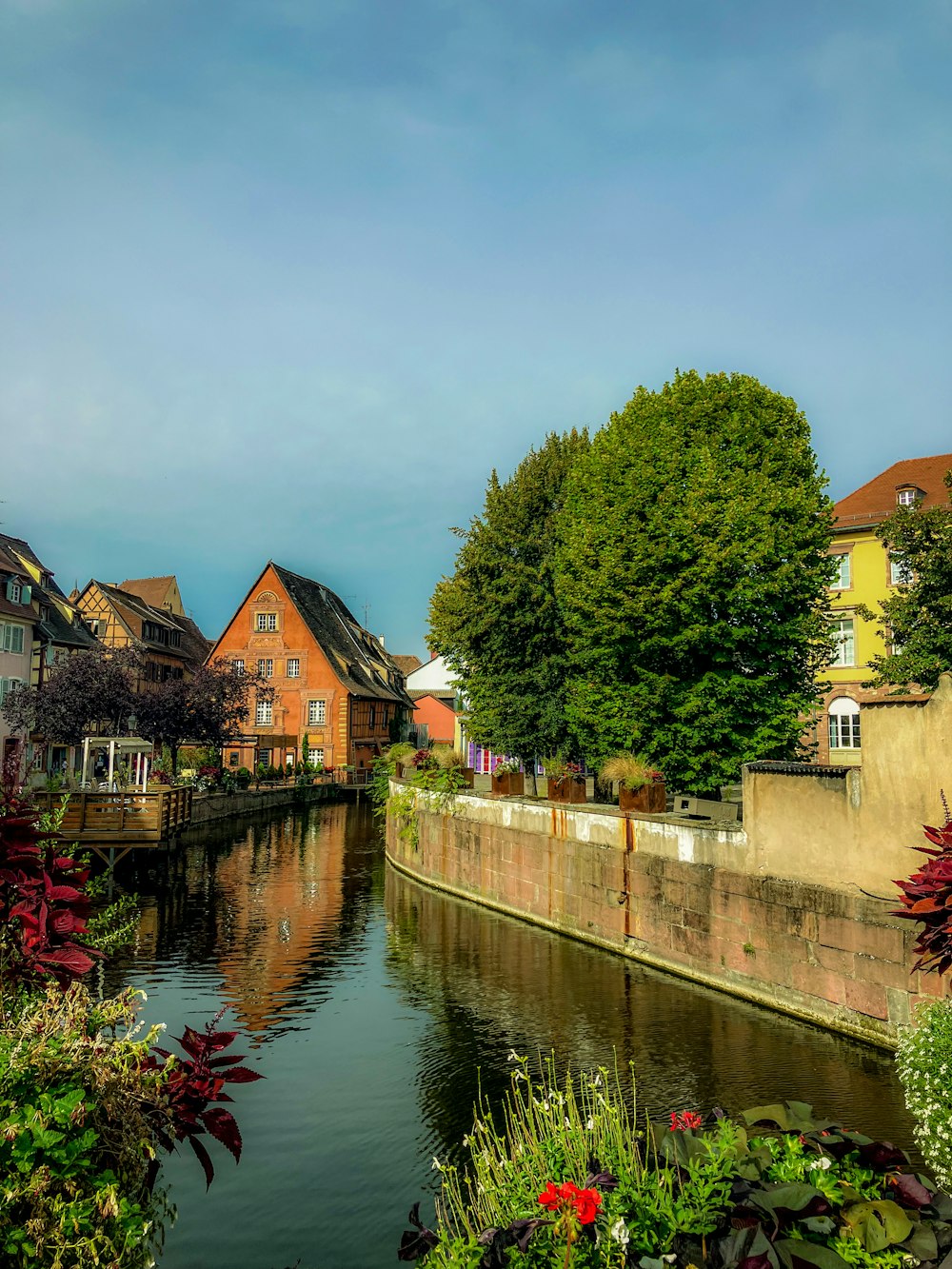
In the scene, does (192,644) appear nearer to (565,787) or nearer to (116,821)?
(116,821)

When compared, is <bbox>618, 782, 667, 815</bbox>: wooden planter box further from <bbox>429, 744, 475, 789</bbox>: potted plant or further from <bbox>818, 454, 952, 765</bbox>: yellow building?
<bbox>818, 454, 952, 765</bbox>: yellow building

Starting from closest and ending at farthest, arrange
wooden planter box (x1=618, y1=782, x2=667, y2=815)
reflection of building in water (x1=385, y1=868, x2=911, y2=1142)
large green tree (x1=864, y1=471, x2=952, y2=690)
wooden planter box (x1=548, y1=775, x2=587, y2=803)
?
reflection of building in water (x1=385, y1=868, x2=911, y2=1142), wooden planter box (x1=618, y1=782, x2=667, y2=815), wooden planter box (x1=548, y1=775, x2=587, y2=803), large green tree (x1=864, y1=471, x2=952, y2=690)

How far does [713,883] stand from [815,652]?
458 inches

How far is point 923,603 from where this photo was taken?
28797 millimetres

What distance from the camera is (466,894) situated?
26.6 meters

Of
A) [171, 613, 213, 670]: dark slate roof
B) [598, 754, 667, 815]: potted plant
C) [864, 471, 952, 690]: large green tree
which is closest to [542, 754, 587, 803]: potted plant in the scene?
[598, 754, 667, 815]: potted plant

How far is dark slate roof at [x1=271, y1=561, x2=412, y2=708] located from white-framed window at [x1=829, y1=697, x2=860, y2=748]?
35.0 m

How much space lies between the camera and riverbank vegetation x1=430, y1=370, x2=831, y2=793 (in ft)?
74.8

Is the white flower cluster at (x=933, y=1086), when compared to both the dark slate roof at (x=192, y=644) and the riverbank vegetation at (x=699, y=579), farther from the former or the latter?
the dark slate roof at (x=192, y=644)

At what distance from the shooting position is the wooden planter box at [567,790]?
22.5 metres

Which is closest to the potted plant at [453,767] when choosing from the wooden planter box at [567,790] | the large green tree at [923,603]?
the wooden planter box at [567,790]

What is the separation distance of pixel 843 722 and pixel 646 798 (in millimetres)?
27310

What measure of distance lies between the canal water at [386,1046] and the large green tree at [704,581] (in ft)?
20.7

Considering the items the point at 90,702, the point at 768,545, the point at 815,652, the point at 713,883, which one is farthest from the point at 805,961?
the point at 90,702
